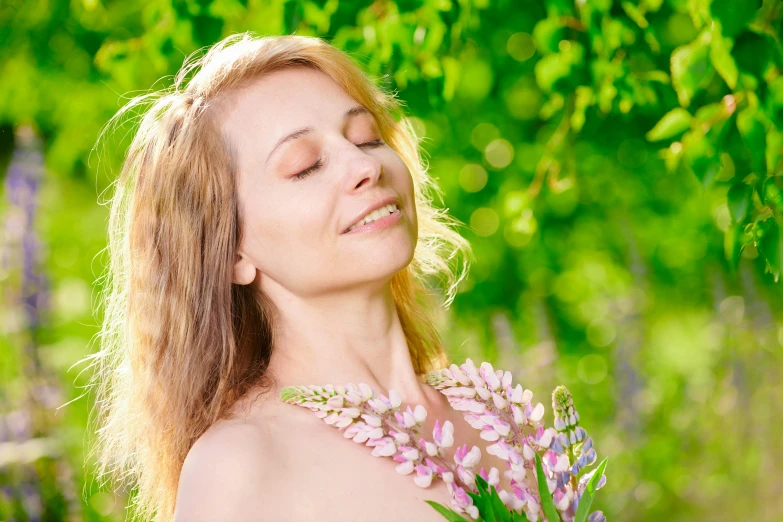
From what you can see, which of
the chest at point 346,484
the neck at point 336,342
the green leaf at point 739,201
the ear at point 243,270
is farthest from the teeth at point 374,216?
the green leaf at point 739,201

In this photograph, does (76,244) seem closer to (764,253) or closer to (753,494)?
(753,494)

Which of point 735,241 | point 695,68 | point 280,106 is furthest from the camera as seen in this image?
point 695,68

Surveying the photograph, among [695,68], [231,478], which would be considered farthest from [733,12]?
[231,478]

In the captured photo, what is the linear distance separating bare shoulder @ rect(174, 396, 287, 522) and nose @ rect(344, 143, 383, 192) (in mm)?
436

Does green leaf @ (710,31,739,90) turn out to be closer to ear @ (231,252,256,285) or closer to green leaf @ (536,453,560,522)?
green leaf @ (536,453,560,522)

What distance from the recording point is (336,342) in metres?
1.59

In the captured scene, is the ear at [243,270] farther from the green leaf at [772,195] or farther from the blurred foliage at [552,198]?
the green leaf at [772,195]

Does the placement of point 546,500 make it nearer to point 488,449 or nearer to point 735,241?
point 488,449

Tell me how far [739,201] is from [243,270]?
92cm

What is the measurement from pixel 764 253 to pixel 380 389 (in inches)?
28.4

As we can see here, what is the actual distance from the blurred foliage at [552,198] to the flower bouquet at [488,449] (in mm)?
494

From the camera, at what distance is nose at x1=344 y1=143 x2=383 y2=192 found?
59.0 inches

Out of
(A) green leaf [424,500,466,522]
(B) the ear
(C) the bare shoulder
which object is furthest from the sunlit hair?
(A) green leaf [424,500,466,522]

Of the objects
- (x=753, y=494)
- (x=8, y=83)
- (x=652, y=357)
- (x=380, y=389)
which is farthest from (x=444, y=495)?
(x=652, y=357)
